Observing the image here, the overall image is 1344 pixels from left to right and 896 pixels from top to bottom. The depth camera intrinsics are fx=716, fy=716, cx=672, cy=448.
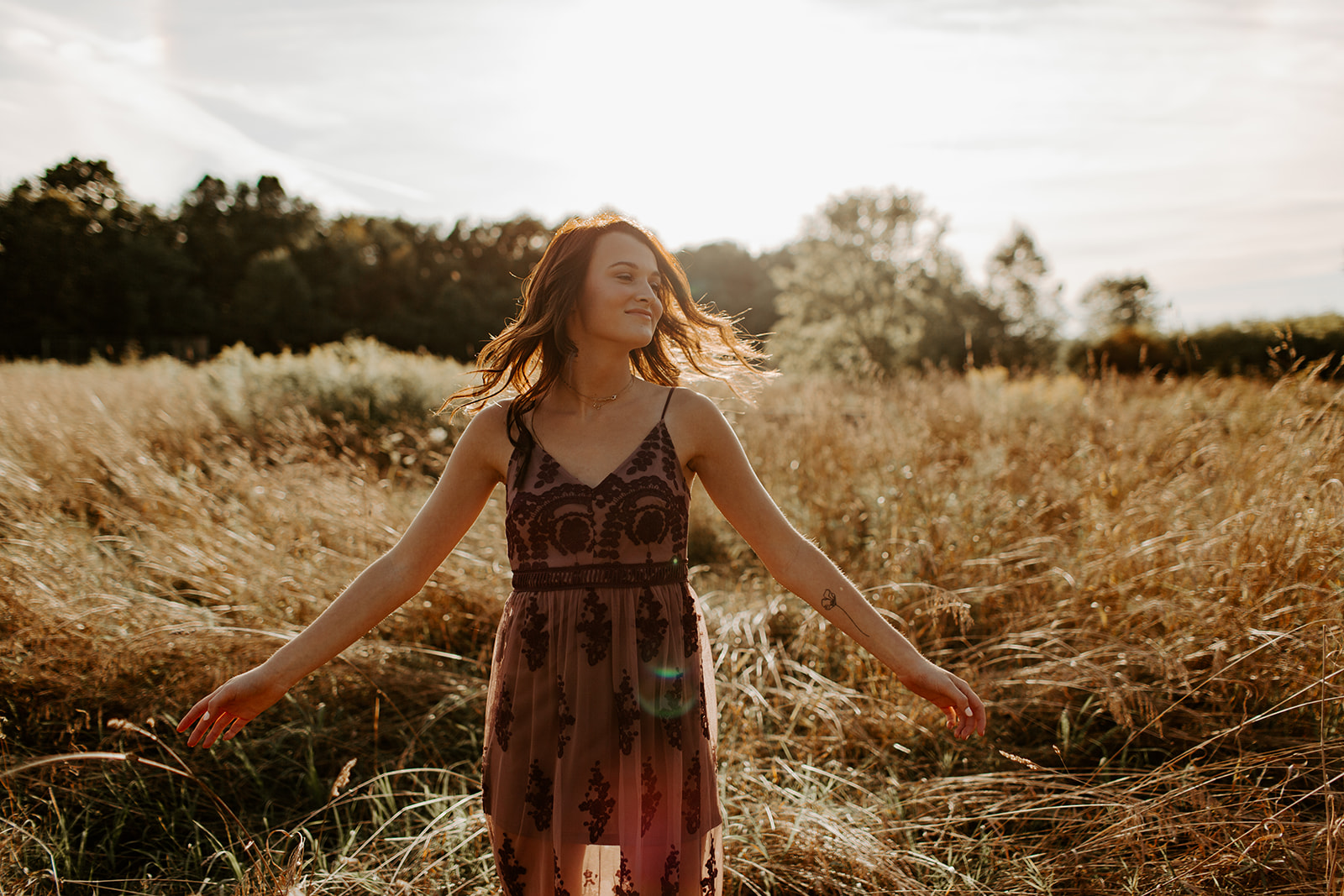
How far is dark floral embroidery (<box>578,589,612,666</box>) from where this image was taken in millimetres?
1502

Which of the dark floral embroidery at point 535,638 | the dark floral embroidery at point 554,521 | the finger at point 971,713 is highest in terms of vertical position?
the dark floral embroidery at point 554,521

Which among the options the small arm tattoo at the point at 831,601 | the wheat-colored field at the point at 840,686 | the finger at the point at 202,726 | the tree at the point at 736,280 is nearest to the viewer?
the finger at the point at 202,726

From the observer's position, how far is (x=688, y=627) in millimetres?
1570

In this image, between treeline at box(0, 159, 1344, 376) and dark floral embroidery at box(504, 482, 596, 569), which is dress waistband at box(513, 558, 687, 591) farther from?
treeline at box(0, 159, 1344, 376)

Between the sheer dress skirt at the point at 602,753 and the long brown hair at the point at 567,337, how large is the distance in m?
0.46

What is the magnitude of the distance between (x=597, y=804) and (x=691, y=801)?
196 mm

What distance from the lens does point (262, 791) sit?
8.50ft

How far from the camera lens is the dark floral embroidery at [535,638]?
153 centimetres

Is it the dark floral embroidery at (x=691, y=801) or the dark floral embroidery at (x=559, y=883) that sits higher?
the dark floral embroidery at (x=691, y=801)

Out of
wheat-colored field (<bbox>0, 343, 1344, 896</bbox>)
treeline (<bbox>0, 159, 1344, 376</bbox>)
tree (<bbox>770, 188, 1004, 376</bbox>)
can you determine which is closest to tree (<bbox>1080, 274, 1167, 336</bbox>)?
treeline (<bbox>0, 159, 1344, 376</bbox>)

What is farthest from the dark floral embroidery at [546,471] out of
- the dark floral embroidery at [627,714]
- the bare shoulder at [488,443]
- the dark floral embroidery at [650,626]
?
the dark floral embroidery at [627,714]

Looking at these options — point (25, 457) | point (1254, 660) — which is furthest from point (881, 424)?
point (25, 457)

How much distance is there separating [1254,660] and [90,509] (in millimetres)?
6297

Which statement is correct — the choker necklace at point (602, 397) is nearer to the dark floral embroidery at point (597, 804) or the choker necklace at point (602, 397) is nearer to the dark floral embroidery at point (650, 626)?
the dark floral embroidery at point (650, 626)
